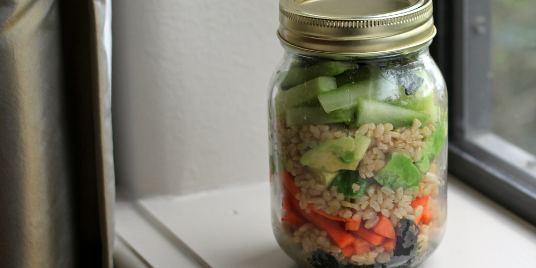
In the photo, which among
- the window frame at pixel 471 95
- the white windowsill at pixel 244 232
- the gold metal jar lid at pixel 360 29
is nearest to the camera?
the gold metal jar lid at pixel 360 29

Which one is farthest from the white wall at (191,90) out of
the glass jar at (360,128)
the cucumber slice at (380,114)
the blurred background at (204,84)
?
the cucumber slice at (380,114)

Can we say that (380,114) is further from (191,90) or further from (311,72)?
(191,90)

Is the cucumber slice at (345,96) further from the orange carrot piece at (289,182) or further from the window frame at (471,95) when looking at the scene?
the window frame at (471,95)

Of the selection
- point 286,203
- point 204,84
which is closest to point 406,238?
point 286,203

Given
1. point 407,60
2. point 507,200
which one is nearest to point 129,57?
point 407,60

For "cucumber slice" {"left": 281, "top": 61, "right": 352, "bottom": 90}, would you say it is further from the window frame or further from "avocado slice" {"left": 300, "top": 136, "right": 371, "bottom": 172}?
the window frame
